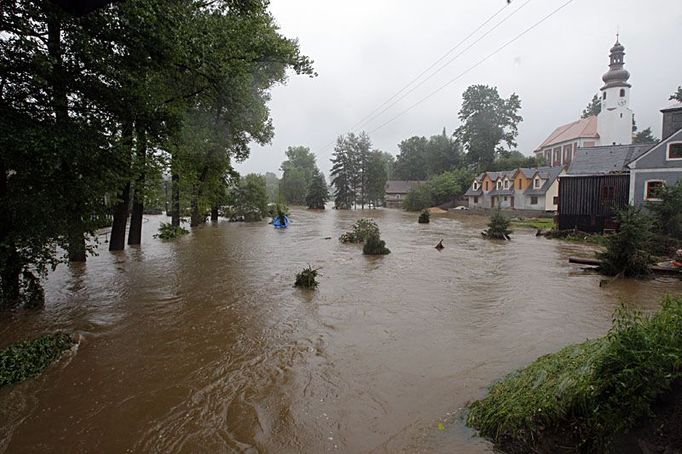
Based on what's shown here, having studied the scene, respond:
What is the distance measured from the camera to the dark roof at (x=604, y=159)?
25.8m

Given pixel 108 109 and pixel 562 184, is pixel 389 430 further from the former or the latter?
pixel 562 184

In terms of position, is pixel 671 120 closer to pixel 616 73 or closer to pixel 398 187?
pixel 616 73

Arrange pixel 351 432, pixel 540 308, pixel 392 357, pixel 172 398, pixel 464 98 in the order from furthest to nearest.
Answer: pixel 464 98 < pixel 540 308 < pixel 392 357 < pixel 172 398 < pixel 351 432

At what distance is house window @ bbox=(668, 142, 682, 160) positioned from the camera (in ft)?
70.6

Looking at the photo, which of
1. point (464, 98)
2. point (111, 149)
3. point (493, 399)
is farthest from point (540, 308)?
point (464, 98)

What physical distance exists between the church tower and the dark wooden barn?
3564cm

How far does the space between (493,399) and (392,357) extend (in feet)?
7.22

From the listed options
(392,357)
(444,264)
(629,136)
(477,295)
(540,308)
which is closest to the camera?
(392,357)

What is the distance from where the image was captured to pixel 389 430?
4301mm

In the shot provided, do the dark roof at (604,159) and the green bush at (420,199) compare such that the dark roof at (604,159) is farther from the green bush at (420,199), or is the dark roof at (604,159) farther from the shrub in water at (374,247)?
the green bush at (420,199)

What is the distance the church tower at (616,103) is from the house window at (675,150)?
36722 mm

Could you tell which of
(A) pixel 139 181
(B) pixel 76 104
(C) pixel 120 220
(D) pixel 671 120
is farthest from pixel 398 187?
(B) pixel 76 104

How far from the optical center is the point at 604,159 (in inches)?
1055

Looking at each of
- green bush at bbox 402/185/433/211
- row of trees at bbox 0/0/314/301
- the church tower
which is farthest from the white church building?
row of trees at bbox 0/0/314/301
